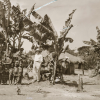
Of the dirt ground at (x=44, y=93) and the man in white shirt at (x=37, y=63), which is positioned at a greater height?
the man in white shirt at (x=37, y=63)

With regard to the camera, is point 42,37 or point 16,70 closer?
point 16,70

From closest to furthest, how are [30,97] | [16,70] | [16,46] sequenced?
[30,97] < [16,70] < [16,46]

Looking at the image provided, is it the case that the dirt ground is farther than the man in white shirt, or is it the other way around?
the man in white shirt

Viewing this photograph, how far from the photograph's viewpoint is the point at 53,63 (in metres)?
9.37

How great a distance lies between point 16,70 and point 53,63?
226cm

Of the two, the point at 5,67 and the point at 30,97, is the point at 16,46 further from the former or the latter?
the point at 30,97

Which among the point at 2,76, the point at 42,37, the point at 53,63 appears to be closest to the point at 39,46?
the point at 42,37

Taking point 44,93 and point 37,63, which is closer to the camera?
point 44,93

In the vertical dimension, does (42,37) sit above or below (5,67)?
above

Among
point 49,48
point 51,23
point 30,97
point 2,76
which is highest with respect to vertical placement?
point 51,23

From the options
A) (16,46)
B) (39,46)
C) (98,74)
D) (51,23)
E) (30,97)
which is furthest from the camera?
(98,74)

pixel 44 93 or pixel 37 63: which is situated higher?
pixel 37 63

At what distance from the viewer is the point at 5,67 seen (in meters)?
8.52

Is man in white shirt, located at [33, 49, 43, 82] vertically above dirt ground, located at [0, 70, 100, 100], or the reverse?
man in white shirt, located at [33, 49, 43, 82]
